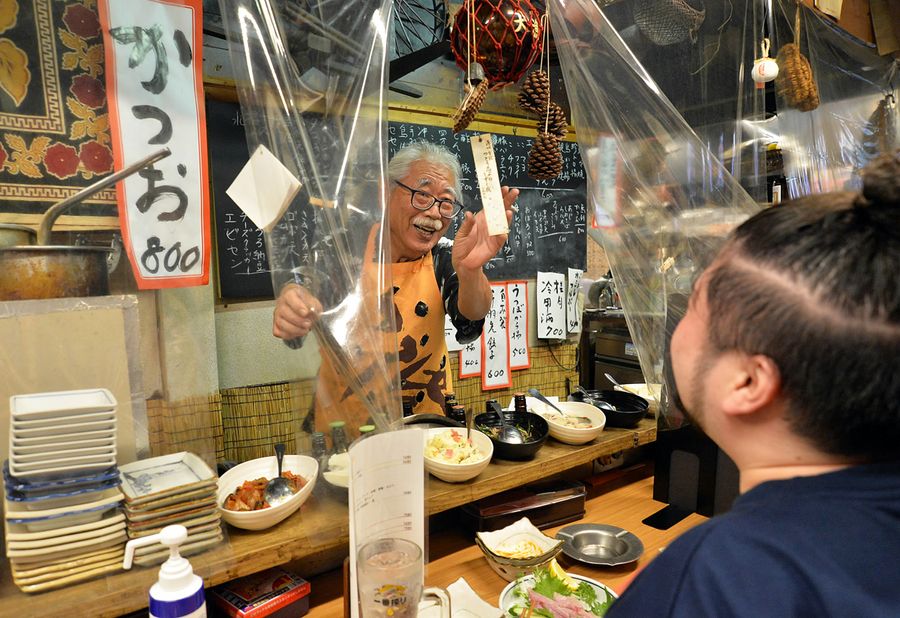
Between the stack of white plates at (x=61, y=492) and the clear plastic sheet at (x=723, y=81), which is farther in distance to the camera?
the clear plastic sheet at (x=723, y=81)

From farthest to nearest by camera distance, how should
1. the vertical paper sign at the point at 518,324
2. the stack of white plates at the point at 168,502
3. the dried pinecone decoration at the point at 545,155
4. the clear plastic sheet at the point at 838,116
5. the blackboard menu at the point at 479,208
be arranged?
1. the vertical paper sign at the point at 518,324
2. the clear plastic sheet at the point at 838,116
3. the blackboard menu at the point at 479,208
4. the dried pinecone decoration at the point at 545,155
5. the stack of white plates at the point at 168,502

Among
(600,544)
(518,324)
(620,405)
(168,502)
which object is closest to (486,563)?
(600,544)

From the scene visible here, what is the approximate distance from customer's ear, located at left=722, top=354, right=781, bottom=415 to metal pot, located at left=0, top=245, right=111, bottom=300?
53.8 inches

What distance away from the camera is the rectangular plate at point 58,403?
1089 millimetres

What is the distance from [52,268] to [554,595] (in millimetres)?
1412

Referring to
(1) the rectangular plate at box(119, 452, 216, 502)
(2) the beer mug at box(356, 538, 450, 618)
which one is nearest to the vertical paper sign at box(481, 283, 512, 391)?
(1) the rectangular plate at box(119, 452, 216, 502)

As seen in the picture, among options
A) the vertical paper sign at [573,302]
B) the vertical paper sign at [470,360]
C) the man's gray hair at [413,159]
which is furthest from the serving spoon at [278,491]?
the vertical paper sign at [573,302]

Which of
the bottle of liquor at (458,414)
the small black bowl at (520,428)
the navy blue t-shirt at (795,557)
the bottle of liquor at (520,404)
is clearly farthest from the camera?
the bottle of liquor at (520,404)

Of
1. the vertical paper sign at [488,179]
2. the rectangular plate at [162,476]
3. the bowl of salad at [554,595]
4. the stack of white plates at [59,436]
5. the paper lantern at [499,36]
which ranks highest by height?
the paper lantern at [499,36]

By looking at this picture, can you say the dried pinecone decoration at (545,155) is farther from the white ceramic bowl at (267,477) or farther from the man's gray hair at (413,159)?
the white ceramic bowl at (267,477)

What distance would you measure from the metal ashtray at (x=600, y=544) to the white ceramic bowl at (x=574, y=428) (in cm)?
31

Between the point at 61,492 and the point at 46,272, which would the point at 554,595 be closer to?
the point at 61,492

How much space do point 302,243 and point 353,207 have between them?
16 cm

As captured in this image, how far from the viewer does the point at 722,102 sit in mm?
2277
